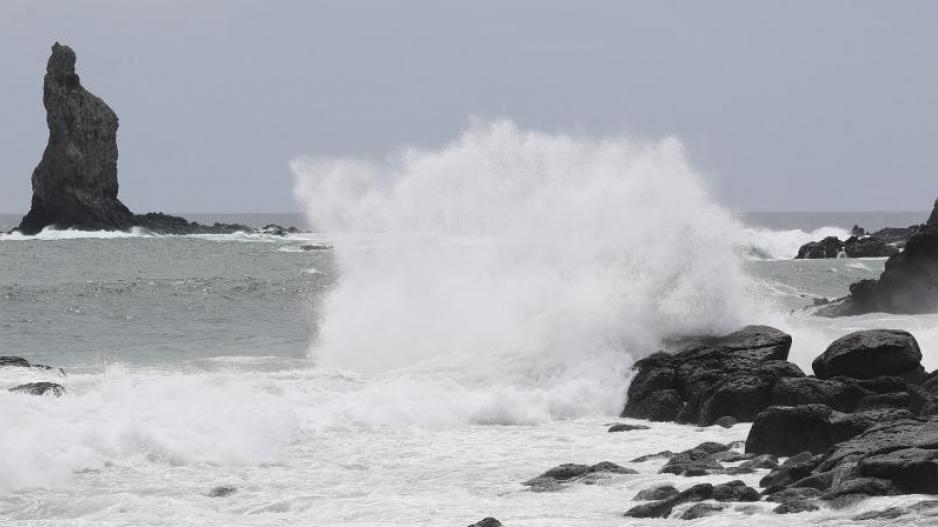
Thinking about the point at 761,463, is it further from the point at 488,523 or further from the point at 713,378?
the point at 713,378

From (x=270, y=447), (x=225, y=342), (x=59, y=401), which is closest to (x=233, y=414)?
(x=270, y=447)

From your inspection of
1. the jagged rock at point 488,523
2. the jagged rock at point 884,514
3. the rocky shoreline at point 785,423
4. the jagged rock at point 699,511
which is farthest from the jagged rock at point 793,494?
the jagged rock at point 488,523

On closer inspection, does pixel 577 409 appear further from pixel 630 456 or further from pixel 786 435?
pixel 786 435

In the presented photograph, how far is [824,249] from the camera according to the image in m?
77.6

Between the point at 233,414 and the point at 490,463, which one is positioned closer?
the point at 490,463

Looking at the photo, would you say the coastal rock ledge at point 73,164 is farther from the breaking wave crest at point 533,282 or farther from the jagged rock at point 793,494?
the jagged rock at point 793,494

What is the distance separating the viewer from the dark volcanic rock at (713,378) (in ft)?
50.0

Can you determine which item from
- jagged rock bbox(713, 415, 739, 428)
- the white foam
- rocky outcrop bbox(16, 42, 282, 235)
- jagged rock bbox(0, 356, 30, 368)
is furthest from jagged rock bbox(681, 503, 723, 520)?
rocky outcrop bbox(16, 42, 282, 235)

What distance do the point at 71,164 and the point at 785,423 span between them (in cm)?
8580

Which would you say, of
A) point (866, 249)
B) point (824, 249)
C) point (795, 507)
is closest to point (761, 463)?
point (795, 507)

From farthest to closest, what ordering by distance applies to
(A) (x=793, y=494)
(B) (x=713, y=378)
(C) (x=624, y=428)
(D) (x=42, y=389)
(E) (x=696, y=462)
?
(B) (x=713, y=378)
(D) (x=42, y=389)
(C) (x=624, y=428)
(E) (x=696, y=462)
(A) (x=793, y=494)

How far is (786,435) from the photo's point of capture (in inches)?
489

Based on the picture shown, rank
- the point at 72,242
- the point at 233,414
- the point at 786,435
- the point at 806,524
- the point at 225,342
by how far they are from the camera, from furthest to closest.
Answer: the point at 72,242
the point at 225,342
the point at 233,414
the point at 786,435
the point at 806,524

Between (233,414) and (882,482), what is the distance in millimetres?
7722
